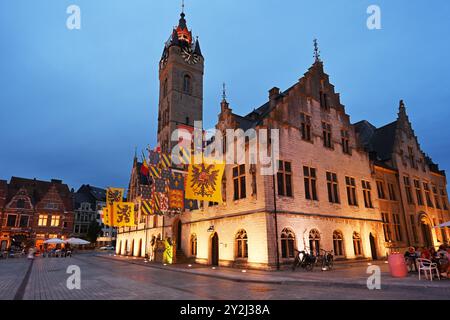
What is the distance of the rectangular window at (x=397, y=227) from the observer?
95.0 ft

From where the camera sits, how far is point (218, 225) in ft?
74.1

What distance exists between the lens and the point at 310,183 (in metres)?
22.1

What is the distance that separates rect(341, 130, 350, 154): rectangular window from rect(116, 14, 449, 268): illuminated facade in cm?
11

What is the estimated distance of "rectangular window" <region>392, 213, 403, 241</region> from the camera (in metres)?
29.0

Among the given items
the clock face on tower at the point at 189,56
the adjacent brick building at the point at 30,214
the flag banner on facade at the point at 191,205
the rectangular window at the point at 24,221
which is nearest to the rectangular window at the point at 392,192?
the flag banner on facade at the point at 191,205

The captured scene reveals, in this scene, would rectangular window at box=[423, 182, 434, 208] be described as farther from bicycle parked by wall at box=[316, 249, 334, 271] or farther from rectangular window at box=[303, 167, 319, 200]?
bicycle parked by wall at box=[316, 249, 334, 271]

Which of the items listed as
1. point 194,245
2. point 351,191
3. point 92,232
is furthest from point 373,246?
point 92,232

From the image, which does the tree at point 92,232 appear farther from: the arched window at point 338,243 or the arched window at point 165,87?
the arched window at point 338,243

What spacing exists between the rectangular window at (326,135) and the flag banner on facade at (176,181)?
13027 millimetres

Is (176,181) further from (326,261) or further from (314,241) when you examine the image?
(326,261)

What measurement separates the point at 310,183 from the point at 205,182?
881 cm

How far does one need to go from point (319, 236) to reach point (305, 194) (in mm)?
3308
